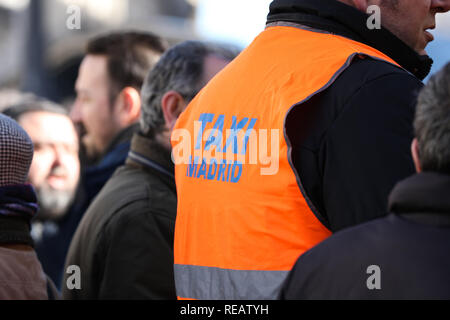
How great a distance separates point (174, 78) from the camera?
348 cm

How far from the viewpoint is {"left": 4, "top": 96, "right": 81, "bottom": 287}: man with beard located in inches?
198

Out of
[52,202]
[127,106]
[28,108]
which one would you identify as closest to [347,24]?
[127,106]

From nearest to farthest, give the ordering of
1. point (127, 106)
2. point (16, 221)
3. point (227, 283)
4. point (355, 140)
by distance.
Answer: point (355, 140) < point (227, 283) < point (16, 221) < point (127, 106)

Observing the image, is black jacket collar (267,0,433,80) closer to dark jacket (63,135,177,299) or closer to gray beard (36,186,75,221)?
dark jacket (63,135,177,299)

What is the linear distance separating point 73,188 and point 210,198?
3179 mm

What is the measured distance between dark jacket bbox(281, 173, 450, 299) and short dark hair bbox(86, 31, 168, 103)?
9.59 feet

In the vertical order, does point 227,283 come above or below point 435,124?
below

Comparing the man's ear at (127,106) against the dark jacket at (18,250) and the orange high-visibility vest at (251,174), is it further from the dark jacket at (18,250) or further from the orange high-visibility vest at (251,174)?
the orange high-visibility vest at (251,174)

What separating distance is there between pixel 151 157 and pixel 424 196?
76.1 inches

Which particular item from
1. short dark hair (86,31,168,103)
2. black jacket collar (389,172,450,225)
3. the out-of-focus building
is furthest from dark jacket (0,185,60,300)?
the out-of-focus building

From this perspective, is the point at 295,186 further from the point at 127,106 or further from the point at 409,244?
the point at 127,106

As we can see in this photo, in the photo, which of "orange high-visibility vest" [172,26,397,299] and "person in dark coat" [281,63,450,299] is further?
"orange high-visibility vest" [172,26,397,299]

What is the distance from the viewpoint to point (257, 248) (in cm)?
207

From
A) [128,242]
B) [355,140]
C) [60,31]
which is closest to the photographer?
[355,140]
